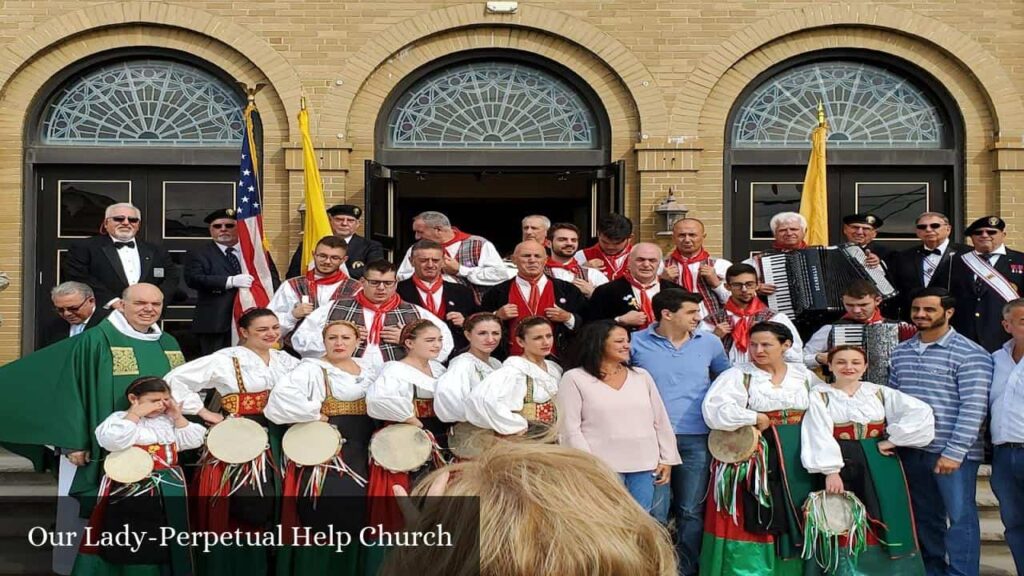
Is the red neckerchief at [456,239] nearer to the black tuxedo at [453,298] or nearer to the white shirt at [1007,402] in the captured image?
the black tuxedo at [453,298]

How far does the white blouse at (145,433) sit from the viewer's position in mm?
5668

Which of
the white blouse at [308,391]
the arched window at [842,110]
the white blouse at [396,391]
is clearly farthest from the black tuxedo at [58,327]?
the arched window at [842,110]

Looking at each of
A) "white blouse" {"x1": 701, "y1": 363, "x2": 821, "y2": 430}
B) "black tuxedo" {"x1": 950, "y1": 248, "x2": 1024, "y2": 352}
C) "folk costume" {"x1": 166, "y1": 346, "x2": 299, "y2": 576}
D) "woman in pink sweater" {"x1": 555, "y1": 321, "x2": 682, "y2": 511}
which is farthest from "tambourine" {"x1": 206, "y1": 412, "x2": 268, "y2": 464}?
"black tuxedo" {"x1": 950, "y1": 248, "x2": 1024, "y2": 352}

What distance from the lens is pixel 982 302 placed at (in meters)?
7.52

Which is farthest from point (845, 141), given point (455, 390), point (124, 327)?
point (124, 327)

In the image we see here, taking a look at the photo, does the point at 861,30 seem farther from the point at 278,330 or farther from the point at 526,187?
the point at 278,330

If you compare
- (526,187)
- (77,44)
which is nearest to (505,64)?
(526,187)

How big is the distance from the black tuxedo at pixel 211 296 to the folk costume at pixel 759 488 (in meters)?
3.87

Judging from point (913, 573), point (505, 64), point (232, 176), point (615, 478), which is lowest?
point (913, 573)

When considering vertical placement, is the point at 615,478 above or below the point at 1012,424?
above

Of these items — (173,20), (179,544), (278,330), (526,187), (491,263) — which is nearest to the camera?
(179,544)

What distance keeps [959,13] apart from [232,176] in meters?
7.15

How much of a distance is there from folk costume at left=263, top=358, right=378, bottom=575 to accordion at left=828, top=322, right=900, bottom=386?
2.96 m

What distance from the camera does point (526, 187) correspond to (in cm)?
1241
